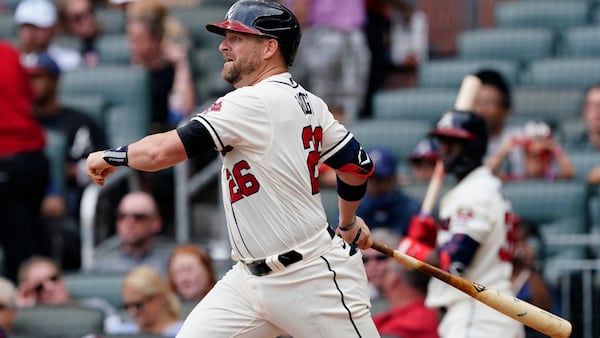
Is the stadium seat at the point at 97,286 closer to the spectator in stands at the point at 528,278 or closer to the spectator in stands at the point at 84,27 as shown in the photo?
the spectator in stands at the point at 528,278

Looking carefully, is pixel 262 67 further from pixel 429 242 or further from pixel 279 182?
pixel 429 242

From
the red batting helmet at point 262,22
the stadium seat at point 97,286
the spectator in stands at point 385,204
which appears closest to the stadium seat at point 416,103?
the spectator in stands at point 385,204

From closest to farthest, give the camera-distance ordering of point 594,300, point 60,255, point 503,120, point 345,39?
point 594,300, point 503,120, point 60,255, point 345,39

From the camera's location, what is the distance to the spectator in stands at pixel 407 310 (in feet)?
22.9

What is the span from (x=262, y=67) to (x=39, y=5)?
202 inches

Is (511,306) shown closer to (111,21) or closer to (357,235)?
(357,235)

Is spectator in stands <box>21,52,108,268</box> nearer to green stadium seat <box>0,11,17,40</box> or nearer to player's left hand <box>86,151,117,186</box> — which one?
green stadium seat <box>0,11,17,40</box>

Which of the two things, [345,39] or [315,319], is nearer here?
[315,319]

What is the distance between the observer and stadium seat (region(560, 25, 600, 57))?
10.5 m

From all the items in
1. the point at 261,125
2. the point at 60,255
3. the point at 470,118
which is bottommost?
the point at 60,255

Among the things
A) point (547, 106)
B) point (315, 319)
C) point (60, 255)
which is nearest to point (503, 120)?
point (547, 106)

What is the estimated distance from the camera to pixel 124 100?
9.97 m

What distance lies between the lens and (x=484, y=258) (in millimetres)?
6652

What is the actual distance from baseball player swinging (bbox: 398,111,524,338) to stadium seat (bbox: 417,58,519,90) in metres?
3.34
